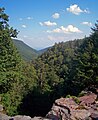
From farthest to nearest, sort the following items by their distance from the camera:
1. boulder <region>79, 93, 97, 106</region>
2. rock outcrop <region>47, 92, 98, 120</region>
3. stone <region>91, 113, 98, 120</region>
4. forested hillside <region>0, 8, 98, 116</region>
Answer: forested hillside <region>0, 8, 98, 116</region>, boulder <region>79, 93, 97, 106</region>, rock outcrop <region>47, 92, 98, 120</region>, stone <region>91, 113, 98, 120</region>

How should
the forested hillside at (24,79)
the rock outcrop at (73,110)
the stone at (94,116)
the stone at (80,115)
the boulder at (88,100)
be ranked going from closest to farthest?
the stone at (94,116) < the stone at (80,115) < the rock outcrop at (73,110) < the boulder at (88,100) < the forested hillside at (24,79)

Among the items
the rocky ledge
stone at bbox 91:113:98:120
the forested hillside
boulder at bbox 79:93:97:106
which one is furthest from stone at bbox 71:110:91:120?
the forested hillside

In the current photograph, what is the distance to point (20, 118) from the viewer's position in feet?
80.3

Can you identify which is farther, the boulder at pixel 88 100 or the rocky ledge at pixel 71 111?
the boulder at pixel 88 100

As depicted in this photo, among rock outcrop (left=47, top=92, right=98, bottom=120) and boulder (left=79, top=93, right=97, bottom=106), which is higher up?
boulder (left=79, top=93, right=97, bottom=106)

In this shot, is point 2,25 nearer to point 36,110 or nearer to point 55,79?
point 36,110

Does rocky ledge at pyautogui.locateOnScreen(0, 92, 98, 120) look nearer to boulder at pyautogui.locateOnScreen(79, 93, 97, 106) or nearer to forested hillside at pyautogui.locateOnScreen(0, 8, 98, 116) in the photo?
boulder at pyautogui.locateOnScreen(79, 93, 97, 106)

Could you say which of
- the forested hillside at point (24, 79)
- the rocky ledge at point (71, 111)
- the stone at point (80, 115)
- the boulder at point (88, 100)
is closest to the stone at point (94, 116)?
the rocky ledge at point (71, 111)

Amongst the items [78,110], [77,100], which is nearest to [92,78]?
[77,100]

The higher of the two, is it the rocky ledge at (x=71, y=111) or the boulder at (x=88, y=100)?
the boulder at (x=88, y=100)

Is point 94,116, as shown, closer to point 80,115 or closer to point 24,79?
point 80,115

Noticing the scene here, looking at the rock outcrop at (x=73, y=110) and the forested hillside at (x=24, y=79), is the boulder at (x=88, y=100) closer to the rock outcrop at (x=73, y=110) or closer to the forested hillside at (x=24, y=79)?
the rock outcrop at (x=73, y=110)

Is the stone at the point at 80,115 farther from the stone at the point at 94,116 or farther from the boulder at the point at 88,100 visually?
the boulder at the point at 88,100

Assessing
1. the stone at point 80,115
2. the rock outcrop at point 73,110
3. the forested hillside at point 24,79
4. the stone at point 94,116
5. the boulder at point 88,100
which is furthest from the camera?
the forested hillside at point 24,79
